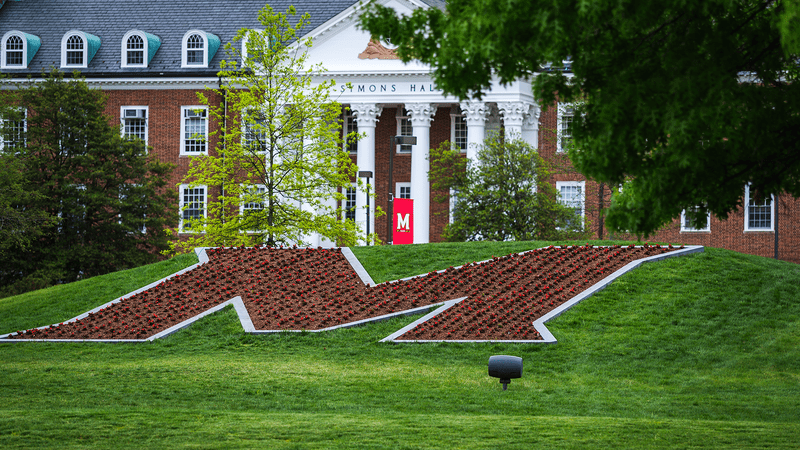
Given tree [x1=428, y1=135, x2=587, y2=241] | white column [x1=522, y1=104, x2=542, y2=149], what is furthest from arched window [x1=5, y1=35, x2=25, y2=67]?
tree [x1=428, y1=135, x2=587, y2=241]

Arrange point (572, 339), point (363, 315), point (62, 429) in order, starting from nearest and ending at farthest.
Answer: point (62, 429) < point (572, 339) < point (363, 315)

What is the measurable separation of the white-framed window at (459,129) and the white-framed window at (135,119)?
1658cm

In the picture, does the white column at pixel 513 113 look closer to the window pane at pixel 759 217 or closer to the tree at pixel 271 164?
the window pane at pixel 759 217

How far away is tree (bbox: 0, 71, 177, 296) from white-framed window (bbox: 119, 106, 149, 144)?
967 cm

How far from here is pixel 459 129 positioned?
46938 millimetres

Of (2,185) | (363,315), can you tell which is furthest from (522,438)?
(2,185)

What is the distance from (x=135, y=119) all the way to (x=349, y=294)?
102 ft

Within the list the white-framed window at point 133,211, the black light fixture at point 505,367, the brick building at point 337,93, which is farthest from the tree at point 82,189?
the black light fixture at point 505,367

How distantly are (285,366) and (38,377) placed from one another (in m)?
4.03

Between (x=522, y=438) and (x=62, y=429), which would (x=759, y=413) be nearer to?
(x=522, y=438)

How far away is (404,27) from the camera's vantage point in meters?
8.31

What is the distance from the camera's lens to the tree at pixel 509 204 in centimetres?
3441

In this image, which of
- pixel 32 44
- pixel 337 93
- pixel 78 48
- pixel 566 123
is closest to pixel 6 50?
pixel 32 44

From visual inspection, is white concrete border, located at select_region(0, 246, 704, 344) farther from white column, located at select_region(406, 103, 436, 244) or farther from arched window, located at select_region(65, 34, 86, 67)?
arched window, located at select_region(65, 34, 86, 67)
